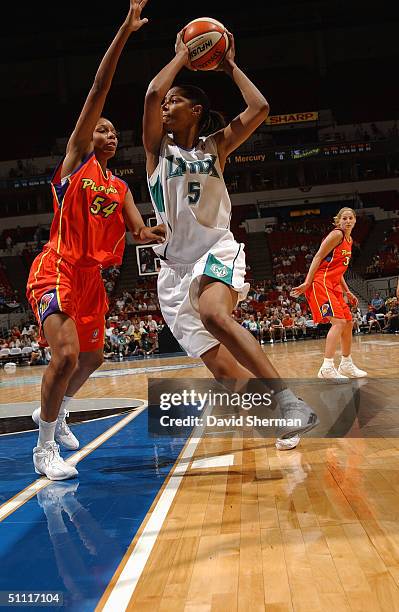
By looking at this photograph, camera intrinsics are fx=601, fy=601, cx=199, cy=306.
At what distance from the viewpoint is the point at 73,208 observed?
3.80m

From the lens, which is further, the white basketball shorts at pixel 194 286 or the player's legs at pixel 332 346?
the player's legs at pixel 332 346

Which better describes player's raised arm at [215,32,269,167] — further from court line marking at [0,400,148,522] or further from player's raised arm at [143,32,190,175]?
court line marking at [0,400,148,522]

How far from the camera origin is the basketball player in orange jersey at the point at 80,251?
11.4 feet

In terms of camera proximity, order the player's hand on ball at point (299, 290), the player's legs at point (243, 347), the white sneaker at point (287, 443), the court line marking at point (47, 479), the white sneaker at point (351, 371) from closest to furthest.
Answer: the court line marking at point (47, 479) < the player's legs at point (243, 347) < the white sneaker at point (287, 443) < the player's hand on ball at point (299, 290) < the white sneaker at point (351, 371)

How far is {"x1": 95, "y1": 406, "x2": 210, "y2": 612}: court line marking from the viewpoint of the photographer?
1.71m

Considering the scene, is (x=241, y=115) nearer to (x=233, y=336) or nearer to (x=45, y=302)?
(x=233, y=336)

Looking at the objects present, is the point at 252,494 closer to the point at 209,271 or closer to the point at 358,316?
the point at 209,271

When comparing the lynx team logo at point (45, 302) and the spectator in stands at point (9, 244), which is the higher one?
the spectator in stands at point (9, 244)

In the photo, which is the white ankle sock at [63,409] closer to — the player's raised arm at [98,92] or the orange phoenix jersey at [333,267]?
the player's raised arm at [98,92]

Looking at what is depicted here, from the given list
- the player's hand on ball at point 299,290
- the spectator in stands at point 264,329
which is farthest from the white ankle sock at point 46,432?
the spectator in stands at point 264,329

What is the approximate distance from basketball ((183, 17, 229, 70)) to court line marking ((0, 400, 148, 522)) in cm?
260

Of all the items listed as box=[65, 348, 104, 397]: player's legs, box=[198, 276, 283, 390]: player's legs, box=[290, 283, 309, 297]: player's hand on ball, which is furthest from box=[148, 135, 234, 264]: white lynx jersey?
box=[290, 283, 309, 297]: player's hand on ball

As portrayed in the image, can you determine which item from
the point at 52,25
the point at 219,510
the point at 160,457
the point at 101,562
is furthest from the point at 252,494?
the point at 52,25

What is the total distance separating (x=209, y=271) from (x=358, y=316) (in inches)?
711
